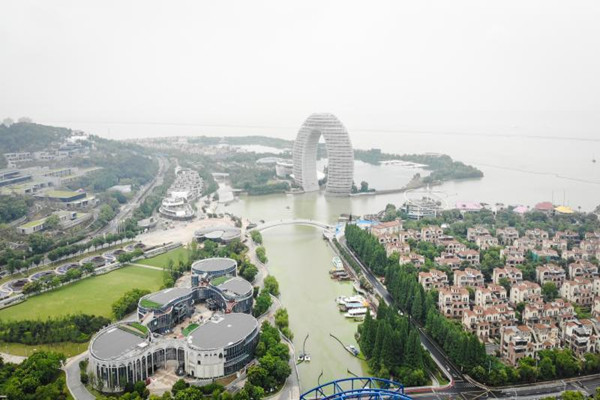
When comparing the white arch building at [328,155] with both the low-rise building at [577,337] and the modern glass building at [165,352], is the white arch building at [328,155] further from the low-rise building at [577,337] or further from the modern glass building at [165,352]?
the modern glass building at [165,352]

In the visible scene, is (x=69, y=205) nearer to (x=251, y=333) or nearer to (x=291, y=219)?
(x=291, y=219)

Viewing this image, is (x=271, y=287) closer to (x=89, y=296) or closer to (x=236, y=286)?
(x=236, y=286)

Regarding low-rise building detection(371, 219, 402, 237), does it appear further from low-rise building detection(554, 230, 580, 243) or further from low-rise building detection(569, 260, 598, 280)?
low-rise building detection(569, 260, 598, 280)

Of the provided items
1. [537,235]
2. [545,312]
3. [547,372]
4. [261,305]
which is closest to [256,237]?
[261,305]

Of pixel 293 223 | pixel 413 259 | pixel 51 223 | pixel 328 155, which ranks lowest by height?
pixel 293 223

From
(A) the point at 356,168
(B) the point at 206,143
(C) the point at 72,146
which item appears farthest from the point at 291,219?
(B) the point at 206,143

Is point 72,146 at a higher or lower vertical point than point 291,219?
higher

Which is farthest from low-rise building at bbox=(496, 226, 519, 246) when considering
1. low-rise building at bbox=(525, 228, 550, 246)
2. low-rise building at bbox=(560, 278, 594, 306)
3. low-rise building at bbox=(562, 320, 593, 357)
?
low-rise building at bbox=(562, 320, 593, 357)
